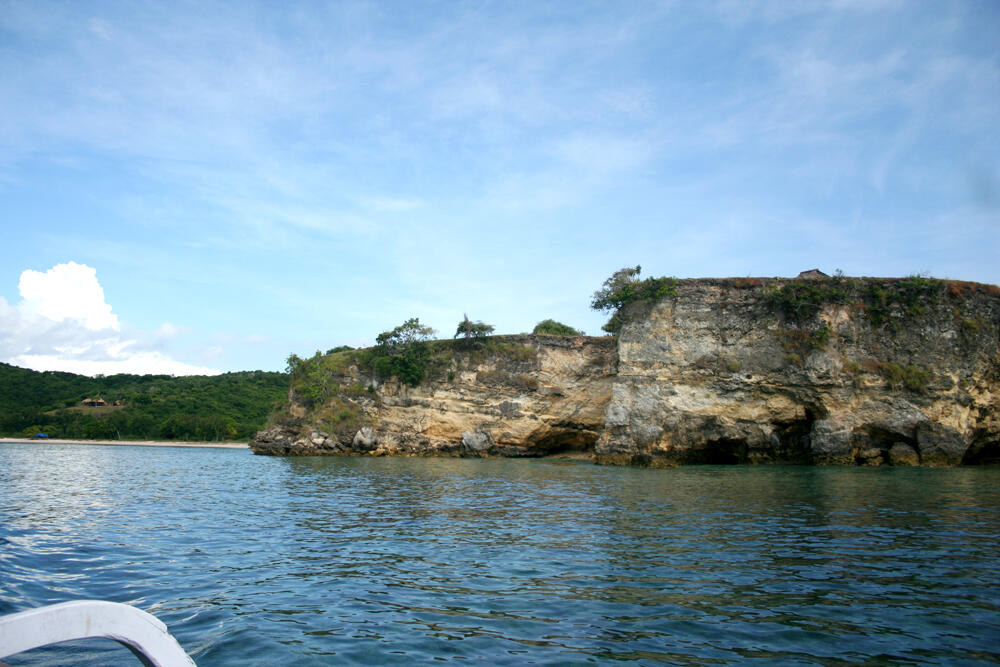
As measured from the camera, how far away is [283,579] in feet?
27.2

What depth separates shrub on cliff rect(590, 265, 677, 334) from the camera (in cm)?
3641

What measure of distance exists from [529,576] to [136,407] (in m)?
88.5

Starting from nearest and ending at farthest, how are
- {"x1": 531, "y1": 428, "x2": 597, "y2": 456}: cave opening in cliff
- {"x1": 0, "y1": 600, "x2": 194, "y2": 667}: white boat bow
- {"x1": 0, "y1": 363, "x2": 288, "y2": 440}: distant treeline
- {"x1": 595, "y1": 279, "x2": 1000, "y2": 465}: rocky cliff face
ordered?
{"x1": 0, "y1": 600, "x2": 194, "y2": 667}: white boat bow → {"x1": 595, "y1": 279, "x2": 1000, "y2": 465}: rocky cliff face → {"x1": 531, "y1": 428, "x2": 597, "y2": 456}: cave opening in cliff → {"x1": 0, "y1": 363, "x2": 288, "y2": 440}: distant treeline

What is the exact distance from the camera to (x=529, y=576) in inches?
329

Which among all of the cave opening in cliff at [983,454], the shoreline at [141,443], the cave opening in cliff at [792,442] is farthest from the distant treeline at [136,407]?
the cave opening in cliff at [983,454]

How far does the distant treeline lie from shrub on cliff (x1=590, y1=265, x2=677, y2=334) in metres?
46.8

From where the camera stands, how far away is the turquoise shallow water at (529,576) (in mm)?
5797

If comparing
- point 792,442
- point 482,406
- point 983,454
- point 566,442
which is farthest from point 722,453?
point 482,406

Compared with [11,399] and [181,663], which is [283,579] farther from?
[11,399]

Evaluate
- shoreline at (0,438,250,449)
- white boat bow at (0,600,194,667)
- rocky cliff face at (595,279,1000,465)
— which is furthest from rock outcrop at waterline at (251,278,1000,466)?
shoreline at (0,438,250,449)

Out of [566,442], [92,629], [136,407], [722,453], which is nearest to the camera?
[92,629]

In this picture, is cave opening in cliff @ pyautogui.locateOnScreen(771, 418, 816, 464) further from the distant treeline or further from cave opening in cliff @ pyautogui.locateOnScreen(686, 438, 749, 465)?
the distant treeline

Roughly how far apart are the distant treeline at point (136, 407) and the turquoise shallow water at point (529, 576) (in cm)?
6253

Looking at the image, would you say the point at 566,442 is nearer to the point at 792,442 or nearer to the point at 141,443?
the point at 792,442
